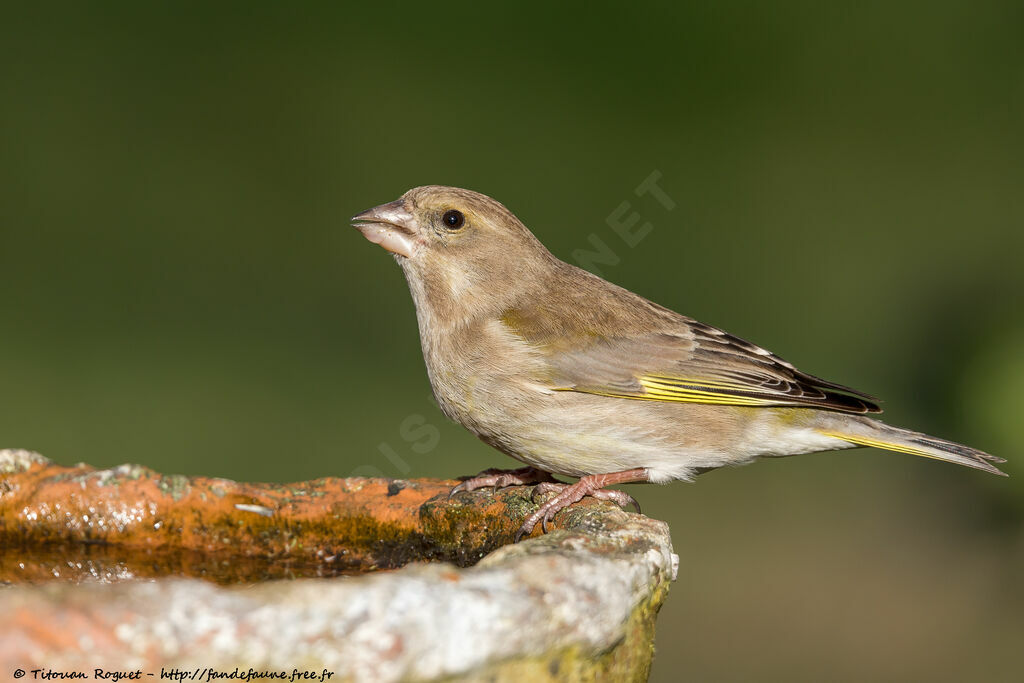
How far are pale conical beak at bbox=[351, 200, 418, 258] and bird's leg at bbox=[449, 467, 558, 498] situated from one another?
0.88 m

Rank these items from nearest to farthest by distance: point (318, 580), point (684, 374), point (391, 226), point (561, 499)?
point (318, 580), point (561, 499), point (684, 374), point (391, 226)

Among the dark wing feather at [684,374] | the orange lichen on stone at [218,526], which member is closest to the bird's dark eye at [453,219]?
the dark wing feather at [684,374]

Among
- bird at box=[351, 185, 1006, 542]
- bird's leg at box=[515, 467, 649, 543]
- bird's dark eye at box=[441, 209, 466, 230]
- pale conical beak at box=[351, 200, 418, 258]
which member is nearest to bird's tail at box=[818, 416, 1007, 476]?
bird at box=[351, 185, 1006, 542]

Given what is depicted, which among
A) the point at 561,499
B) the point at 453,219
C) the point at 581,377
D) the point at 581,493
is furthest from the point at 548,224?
the point at 561,499

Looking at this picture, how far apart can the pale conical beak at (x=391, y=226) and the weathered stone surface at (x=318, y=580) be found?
1.00m

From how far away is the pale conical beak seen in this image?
4.16m

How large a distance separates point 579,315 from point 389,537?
1.17m

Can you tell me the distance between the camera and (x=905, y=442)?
393 centimetres

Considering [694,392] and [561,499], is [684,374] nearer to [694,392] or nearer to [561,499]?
[694,392]

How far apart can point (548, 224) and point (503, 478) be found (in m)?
4.37

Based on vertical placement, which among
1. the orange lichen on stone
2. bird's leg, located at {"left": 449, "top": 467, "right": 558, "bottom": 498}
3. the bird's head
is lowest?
the orange lichen on stone

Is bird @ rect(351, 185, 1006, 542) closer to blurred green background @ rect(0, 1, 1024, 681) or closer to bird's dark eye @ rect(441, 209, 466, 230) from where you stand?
bird's dark eye @ rect(441, 209, 466, 230)

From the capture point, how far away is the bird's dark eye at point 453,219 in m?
4.20

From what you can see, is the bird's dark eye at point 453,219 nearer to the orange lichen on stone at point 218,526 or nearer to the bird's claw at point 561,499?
the bird's claw at point 561,499
